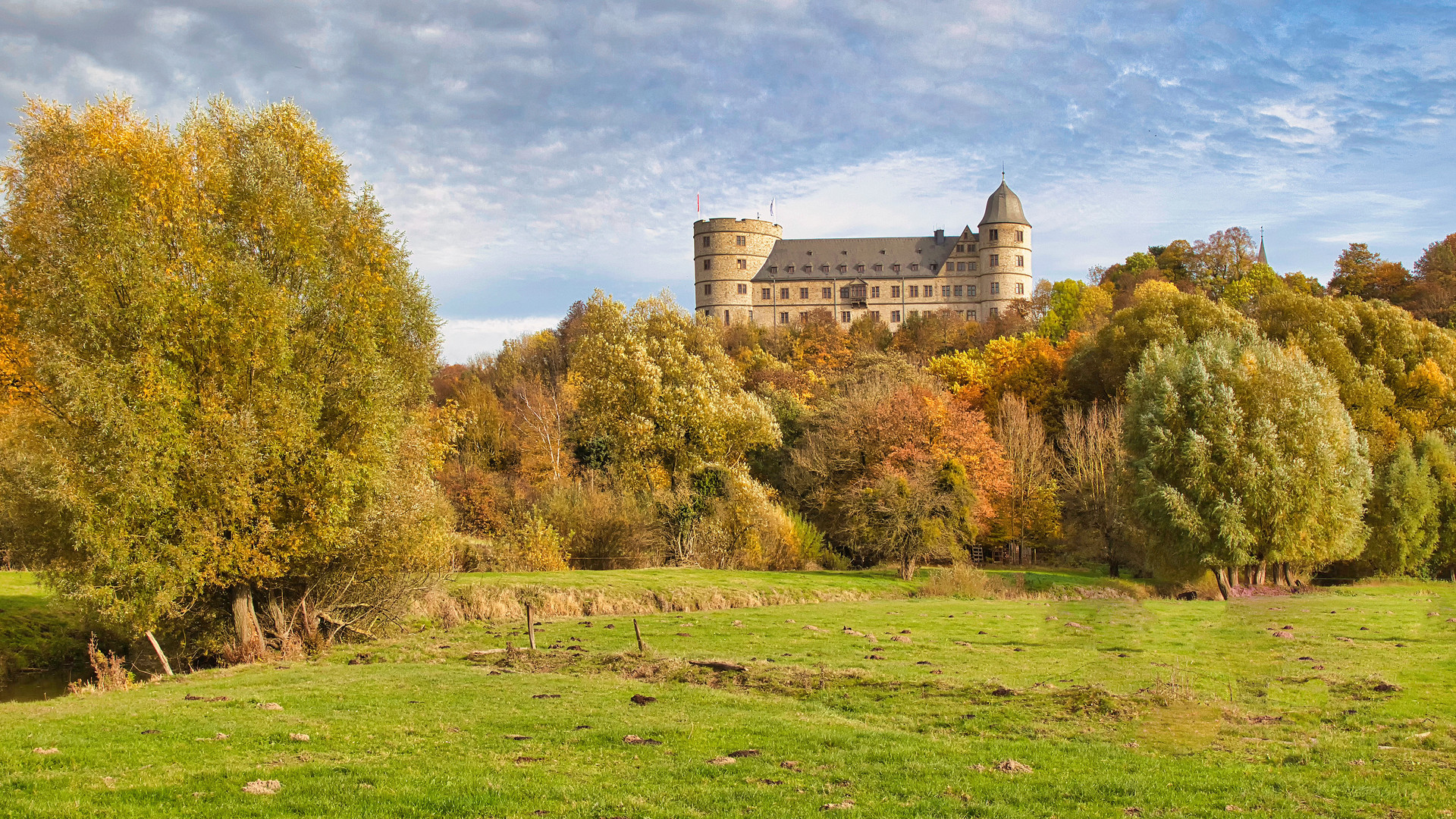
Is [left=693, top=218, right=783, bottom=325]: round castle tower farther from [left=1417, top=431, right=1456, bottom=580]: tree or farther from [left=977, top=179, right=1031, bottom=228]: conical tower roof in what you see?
[left=1417, top=431, right=1456, bottom=580]: tree

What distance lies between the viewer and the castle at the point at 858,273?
455 ft

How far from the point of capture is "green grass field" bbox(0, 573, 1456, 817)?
10078mm

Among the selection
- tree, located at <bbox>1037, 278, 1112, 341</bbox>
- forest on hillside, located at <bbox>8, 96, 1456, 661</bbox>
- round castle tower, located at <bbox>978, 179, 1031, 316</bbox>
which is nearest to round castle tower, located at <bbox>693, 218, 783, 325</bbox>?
round castle tower, located at <bbox>978, 179, 1031, 316</bbox>

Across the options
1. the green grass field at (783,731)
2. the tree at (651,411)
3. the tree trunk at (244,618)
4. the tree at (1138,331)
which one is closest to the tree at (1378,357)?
the tree at (1138,331)

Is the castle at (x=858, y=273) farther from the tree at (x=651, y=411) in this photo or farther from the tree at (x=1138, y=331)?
the tree at (x=651, y=411)

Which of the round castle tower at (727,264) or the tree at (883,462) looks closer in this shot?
the tree at (883,462)

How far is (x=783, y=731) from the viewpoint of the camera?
13.7 metres

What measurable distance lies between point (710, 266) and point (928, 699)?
127m

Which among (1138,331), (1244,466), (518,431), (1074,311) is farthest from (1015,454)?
(1074,311)

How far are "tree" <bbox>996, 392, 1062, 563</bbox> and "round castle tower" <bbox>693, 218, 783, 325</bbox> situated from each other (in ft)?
267

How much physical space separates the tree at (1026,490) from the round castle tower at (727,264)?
81297 millimetres

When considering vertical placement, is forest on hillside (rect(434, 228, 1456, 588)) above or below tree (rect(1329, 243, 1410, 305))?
below

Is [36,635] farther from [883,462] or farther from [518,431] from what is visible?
[518,431]

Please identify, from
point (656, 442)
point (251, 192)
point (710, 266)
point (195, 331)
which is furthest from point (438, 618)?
point (710, 266)
